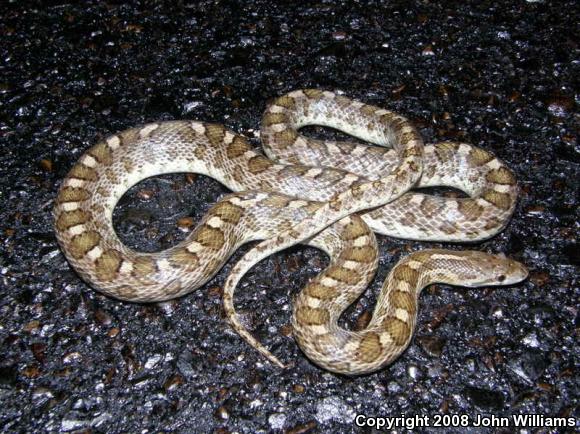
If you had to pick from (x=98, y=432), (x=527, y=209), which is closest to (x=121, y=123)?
(x=98, y=432)

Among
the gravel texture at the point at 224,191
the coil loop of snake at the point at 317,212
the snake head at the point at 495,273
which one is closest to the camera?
the gravel texture at the point at 224,191

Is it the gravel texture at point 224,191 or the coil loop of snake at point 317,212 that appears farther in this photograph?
the coil loop of snake at point 317,212

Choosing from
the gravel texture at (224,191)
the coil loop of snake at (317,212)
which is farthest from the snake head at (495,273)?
the gravel texture at (224,191)

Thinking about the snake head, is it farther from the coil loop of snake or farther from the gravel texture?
the gravel texture

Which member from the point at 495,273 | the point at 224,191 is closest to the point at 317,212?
the point at 224,191

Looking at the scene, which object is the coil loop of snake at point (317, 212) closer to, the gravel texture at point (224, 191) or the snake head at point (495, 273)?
the snake head at point (495, 273)

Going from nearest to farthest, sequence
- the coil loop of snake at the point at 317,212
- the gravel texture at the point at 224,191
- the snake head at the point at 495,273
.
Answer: the gravel texture at the point at 224,191
the coil loop of snake at the point at 317,212
the snake head at the point at 495,273
